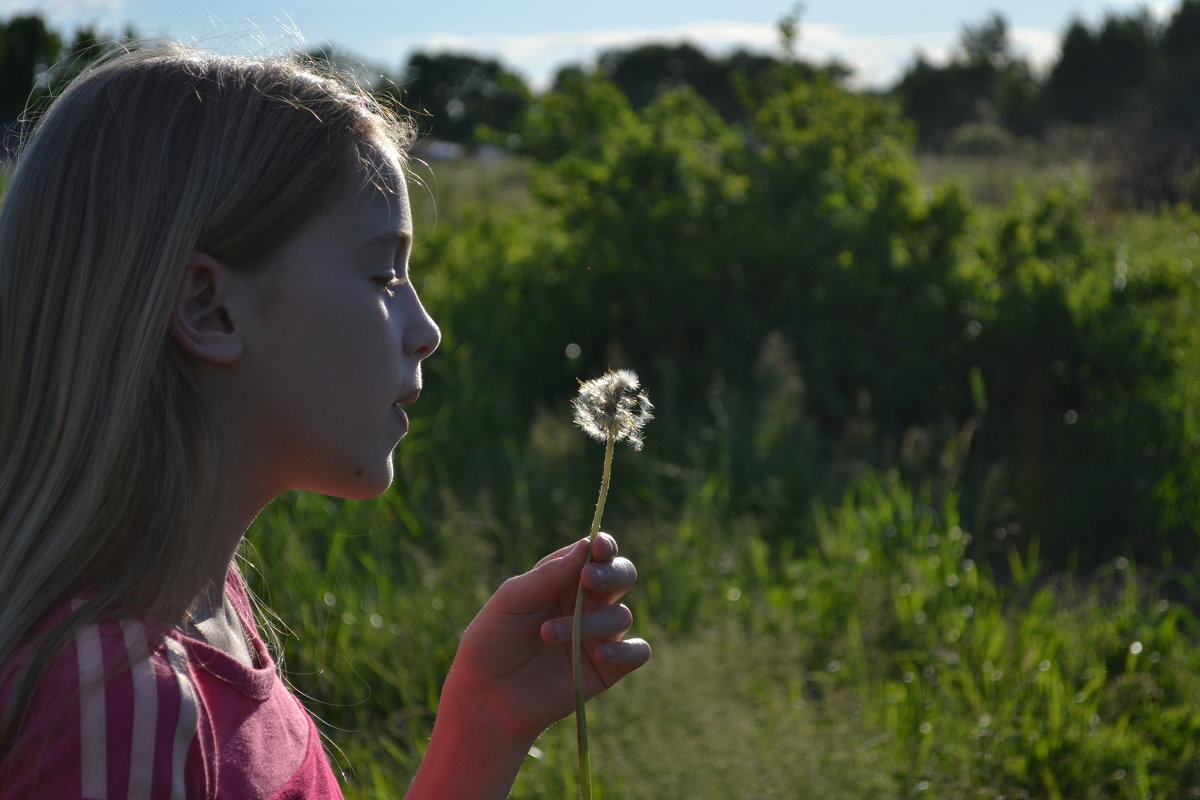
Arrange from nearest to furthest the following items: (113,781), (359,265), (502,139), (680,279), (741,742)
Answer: (113,781) < (359,265) < (741,742) < (680,279) < (502,139)

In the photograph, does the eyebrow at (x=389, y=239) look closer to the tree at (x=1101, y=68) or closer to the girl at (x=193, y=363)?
the girl at (x=193, y=363)

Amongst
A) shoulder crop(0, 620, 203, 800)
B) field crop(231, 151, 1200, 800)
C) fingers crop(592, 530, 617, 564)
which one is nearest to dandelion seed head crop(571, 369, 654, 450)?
fingers crop(592, 530, 617, 564)

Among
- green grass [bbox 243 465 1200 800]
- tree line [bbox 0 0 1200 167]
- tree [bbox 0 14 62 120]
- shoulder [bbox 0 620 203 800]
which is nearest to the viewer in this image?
shoulder [bbox 0 620 203 800]

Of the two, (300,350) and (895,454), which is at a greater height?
(300,350)

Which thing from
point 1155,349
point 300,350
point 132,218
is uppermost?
point 132,218

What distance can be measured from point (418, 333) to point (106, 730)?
1.75 feet

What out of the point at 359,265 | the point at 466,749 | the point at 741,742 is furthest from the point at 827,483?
the point at 359,265

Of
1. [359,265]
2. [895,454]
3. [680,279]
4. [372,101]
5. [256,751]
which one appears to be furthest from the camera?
[680,279]

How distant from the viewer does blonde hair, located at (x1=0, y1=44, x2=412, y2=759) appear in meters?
1.18

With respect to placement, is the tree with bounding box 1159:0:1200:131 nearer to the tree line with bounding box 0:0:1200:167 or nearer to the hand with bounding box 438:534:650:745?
the tree line with bounding box 0:0:1200:167

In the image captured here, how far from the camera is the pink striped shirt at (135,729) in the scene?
993 millimetres

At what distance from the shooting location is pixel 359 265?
1306mm

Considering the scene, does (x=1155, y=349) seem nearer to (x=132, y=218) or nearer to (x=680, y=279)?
(x=680, y=279)

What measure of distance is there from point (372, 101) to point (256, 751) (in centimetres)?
74
